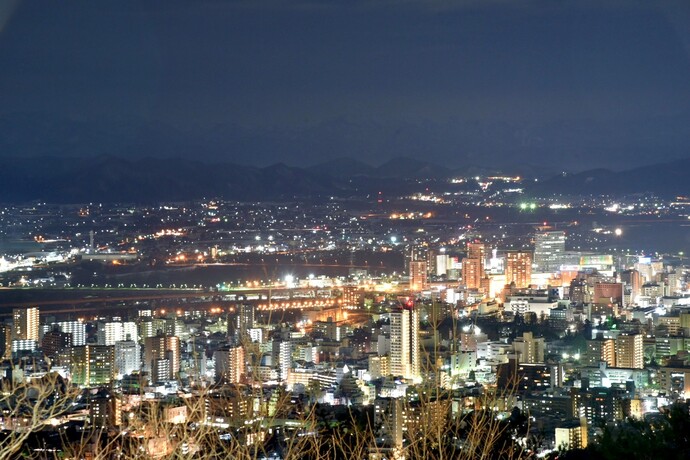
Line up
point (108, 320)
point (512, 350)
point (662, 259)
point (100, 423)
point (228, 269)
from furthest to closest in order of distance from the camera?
point (662, 259), point (228, 269), point (108, 320), point (512, 350), point (100, 423)

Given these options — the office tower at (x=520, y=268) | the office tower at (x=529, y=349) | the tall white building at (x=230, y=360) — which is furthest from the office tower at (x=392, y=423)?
the office tower at (x=520, y=268)

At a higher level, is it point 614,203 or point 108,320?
point 614,203

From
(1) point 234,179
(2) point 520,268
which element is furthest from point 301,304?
(1) point 234,179

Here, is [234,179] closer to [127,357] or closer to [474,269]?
[474,269]

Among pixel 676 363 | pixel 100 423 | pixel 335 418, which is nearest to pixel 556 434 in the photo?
pixel 335 418

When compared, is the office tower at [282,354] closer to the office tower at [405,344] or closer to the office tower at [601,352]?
the office tower at [405,344]

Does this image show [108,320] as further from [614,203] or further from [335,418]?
[614,203]

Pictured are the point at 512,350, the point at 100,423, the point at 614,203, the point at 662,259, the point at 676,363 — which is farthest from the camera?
the point at 614,203
